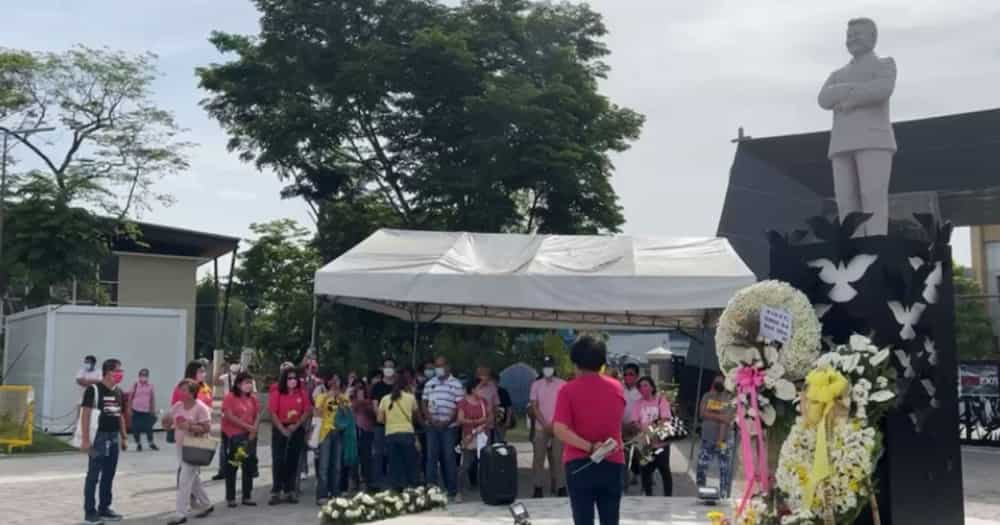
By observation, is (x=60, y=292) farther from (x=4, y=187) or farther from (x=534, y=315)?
(x=534, y=315)

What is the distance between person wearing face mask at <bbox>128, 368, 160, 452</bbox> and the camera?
18.1m

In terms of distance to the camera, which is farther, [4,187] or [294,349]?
[294,349]

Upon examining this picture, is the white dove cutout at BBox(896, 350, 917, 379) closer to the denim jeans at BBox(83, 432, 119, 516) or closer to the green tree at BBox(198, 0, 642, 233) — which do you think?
the denim jeans at BBox(83, 432, 119, 516)

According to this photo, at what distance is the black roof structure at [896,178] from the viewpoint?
20859 millimetres

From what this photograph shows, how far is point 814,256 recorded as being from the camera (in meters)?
5.97

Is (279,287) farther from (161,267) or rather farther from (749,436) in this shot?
(749,436)

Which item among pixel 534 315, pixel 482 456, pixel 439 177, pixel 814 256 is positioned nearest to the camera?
pixel 814 256

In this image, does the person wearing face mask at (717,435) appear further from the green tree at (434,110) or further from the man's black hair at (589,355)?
the green tree at (434,110)

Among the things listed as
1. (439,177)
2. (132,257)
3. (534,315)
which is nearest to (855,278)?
(534,315)

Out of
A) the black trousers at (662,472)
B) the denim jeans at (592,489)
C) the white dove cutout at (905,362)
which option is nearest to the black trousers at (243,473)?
the black trousers at (662,472)

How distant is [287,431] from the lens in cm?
1166

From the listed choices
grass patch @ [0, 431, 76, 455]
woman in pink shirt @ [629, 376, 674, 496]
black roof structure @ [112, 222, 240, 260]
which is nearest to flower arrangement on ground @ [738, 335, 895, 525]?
woman in pink shirt @ [629, 376, 674, 496]

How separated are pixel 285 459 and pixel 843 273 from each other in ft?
25.5

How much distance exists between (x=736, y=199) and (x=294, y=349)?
12.7 meters
